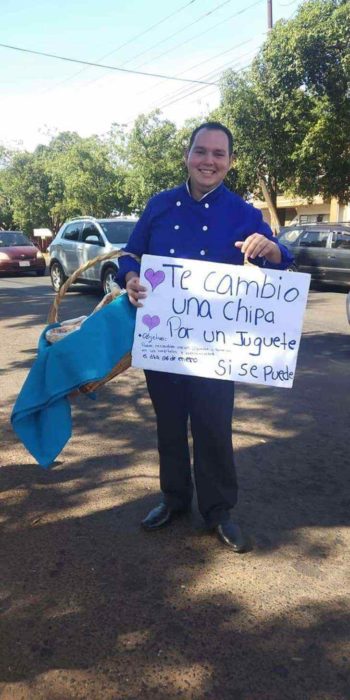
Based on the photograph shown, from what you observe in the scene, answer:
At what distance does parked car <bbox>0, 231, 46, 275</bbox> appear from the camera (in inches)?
740

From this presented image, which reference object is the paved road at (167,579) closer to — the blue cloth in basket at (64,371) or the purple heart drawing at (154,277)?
the blue cloth in basket at (64,371)

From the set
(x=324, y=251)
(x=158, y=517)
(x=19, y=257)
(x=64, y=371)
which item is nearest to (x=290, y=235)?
(x=324, y=251)

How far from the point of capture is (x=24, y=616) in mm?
2449

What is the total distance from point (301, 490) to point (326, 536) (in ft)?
1.67

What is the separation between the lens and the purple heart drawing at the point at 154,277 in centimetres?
264

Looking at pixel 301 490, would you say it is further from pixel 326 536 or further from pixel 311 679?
pixel 311 679

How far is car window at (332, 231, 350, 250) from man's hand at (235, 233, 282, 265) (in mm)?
12410

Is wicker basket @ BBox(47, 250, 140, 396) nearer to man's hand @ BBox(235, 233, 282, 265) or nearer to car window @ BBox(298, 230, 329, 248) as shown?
man's hand @ BBox(235, 233, 282, 265)

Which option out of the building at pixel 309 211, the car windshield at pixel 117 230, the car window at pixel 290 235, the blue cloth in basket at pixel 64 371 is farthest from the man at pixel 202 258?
the building at pixel 309 211

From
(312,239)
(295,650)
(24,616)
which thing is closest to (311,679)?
(295,650)

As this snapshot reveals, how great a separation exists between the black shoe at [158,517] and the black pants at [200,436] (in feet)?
0.35

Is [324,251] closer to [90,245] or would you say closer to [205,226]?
[90,245]

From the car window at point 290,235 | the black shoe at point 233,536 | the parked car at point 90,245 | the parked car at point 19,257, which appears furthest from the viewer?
the parked car at point 19,257

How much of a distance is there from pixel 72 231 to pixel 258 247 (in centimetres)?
1138
